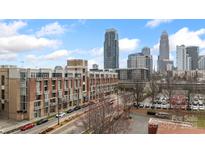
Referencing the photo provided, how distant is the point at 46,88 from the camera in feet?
16.5

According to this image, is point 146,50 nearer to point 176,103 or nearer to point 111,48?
point 111,48

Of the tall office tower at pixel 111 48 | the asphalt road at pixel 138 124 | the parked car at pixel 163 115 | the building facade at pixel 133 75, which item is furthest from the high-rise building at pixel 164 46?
the asphalt road at pixel 138 124

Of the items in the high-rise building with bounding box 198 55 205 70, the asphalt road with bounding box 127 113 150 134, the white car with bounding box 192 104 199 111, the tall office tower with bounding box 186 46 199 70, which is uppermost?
the tall office tower with bounding box 186 46 199 70

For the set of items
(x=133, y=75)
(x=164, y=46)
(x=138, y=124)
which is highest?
(x=164, y=46)

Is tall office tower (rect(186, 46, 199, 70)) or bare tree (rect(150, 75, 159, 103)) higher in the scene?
tall office tower (rect(186, 46, 199, 70))

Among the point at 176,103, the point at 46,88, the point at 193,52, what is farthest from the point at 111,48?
the point at 176,103

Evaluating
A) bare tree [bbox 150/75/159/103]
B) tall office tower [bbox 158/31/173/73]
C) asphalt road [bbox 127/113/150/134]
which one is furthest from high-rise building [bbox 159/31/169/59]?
bare tree [bbox 150/75/159/103]

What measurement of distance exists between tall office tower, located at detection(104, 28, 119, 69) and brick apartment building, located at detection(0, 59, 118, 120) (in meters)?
0.52

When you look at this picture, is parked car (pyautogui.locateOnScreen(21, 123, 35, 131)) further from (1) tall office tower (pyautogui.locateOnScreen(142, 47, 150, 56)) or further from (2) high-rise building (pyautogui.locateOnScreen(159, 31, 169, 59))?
(2) high-rise building (pyautogui.locateOnScreen(159, 31, 169, 59))

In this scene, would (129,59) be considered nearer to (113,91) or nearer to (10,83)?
(113,91)

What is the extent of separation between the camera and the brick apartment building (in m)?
4.70

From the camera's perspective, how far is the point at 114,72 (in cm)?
588

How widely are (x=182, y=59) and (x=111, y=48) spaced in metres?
1.59

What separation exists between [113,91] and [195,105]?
2071 millimetres
